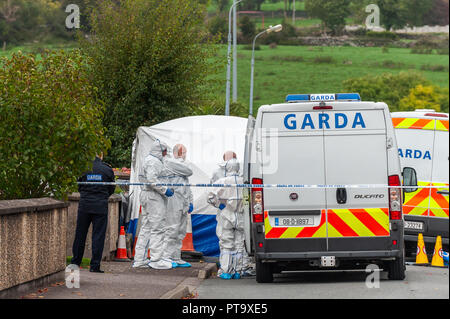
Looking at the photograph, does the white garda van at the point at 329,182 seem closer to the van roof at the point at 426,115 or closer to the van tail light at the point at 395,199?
the van tail light at the point at 395,199

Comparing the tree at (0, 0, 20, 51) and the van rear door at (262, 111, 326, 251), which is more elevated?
the tree at (0, 0, 20, 51)

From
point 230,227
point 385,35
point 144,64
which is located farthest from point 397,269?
point 385,35

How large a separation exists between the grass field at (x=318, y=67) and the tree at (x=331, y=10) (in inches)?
275

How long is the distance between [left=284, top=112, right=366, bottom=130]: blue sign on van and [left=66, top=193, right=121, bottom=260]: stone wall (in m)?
4.04

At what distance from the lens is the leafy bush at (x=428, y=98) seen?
108 meters

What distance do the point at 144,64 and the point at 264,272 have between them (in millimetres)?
Answer: 13089

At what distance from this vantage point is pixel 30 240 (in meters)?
9.15

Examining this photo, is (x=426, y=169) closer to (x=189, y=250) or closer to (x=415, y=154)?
(x=415, y=154)

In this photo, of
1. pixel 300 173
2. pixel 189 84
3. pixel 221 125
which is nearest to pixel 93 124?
pixel 300 173

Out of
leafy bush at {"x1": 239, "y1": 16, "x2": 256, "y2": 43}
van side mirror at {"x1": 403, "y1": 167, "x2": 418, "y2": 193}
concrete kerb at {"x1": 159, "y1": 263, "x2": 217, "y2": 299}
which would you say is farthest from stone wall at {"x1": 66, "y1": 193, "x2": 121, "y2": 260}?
leafy bush at {"x1": 239, "y1": 16, "x2": 256, "y2": 43}

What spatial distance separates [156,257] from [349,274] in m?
2.81

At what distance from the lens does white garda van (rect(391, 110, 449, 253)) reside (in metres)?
15.8

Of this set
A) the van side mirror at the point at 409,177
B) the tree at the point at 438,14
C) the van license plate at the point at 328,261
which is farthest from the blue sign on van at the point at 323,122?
the tree at the point at 438,14

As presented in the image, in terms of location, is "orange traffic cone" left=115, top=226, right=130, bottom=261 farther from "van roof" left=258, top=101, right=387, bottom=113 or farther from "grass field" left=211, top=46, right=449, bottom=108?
"grass field" left=211, top=46, right=449, bottom=108
